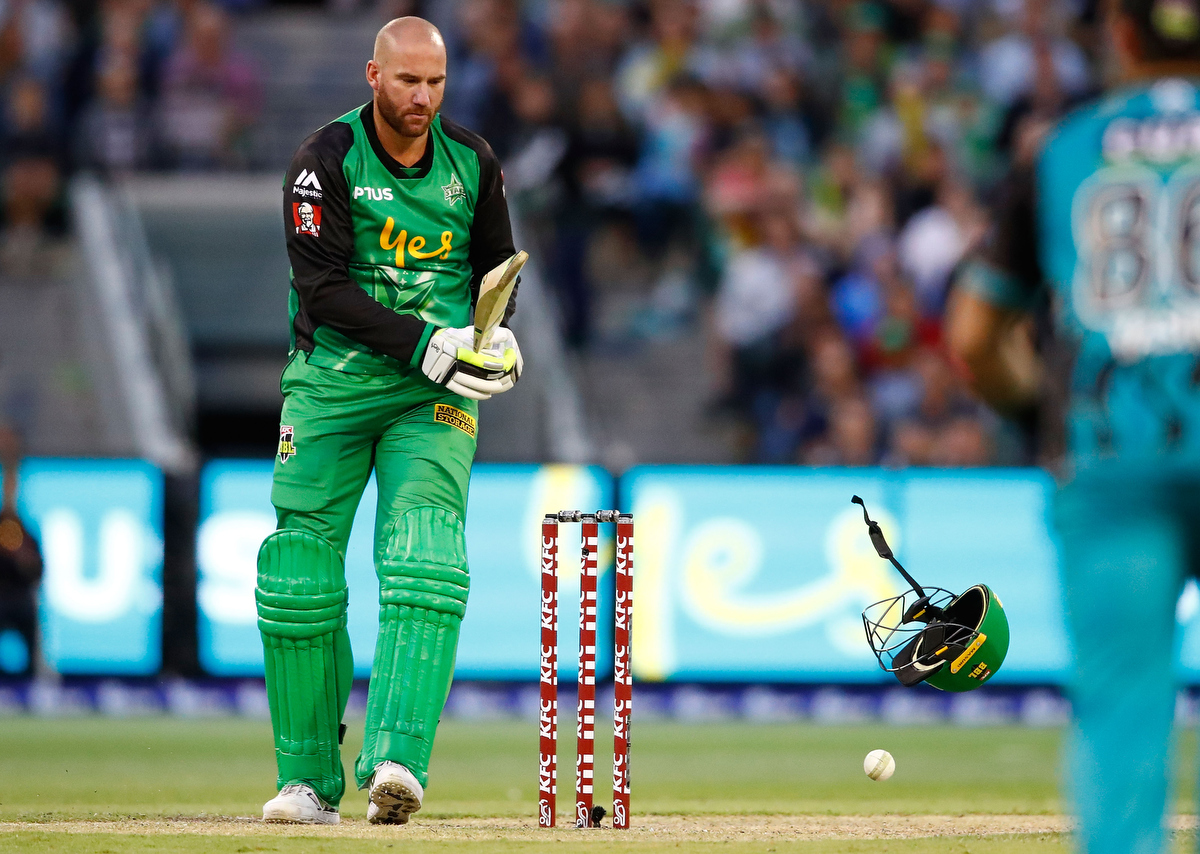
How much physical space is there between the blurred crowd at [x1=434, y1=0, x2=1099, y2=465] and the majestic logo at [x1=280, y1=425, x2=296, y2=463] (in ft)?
27.1

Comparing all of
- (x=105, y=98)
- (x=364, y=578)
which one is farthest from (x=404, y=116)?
(x=105, y=98)

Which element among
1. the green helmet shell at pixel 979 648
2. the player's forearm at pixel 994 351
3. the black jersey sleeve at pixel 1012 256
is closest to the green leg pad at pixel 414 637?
the green helmet shell at pixel 979 648

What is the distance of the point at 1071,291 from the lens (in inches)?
124

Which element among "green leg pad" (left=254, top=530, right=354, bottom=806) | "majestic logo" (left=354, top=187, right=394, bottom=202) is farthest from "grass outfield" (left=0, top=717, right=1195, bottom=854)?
"majestic logo" (left=354, top=187, right=394, bottom=202)

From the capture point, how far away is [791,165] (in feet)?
52.4

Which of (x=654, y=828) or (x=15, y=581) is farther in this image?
(x=15, y=581)

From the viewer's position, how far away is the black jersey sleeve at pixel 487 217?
580cm

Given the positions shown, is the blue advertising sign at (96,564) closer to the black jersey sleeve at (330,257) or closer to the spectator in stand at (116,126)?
the spectator in stand at (116,126)

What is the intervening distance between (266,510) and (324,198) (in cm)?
645

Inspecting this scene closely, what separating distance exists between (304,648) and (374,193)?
1.40 m

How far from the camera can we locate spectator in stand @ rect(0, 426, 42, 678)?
455 inches

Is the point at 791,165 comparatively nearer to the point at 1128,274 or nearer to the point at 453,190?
the point at 453,190

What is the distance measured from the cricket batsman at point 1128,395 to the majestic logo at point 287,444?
2921 mm

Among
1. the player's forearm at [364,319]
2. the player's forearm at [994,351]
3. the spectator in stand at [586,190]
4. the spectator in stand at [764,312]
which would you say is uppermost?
the spectator in stand at [586,190]
